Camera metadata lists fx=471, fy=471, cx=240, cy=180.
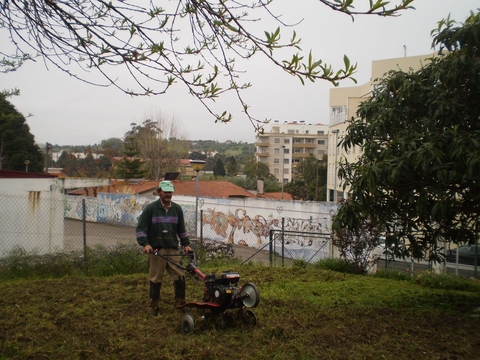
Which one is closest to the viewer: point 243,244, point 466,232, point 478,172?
point 478,172

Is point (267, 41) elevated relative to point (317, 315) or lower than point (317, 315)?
elevated

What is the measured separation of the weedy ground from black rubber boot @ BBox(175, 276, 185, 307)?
0.62ft

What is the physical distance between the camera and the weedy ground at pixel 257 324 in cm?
487

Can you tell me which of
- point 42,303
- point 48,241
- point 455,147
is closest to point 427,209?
point 455,147

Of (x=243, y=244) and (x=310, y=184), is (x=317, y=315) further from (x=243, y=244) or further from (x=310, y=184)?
(x=310, y=184)

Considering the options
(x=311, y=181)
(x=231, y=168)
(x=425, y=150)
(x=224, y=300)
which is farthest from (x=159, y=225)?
(x=231, y=168)

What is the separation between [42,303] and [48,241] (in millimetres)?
7098

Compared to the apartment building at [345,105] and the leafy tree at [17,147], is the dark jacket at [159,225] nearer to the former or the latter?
the leafy tree at [17,147]

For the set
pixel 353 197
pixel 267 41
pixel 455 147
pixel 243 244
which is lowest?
pixel 243 244

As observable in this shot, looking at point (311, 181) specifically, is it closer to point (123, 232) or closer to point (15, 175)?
point (123, 232)

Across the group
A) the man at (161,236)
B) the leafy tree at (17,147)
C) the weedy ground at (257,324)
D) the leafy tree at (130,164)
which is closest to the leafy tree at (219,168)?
the leafy tree at (130,164)

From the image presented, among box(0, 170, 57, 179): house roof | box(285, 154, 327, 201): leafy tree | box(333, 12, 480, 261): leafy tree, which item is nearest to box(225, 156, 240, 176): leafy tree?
box(285, 154, 327, 201): leafy tree

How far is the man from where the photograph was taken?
6.29 meters

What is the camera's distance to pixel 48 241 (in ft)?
44.0
